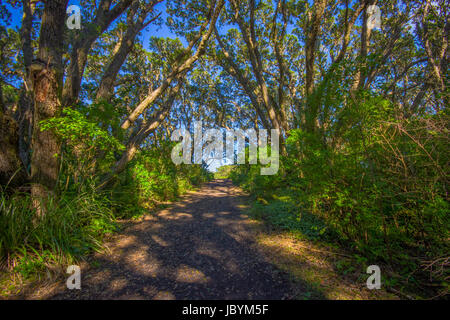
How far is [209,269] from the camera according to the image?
231 centimetres

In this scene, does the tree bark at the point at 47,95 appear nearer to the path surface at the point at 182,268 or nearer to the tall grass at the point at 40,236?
the tall grass at the point at 40,236

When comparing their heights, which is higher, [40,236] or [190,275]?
[40,236]

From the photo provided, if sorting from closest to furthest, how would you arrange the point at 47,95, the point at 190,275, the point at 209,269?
the point at 190,275 → the point at 209,269 → the point at 47,95

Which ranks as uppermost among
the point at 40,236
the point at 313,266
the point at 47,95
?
the point at 47,95

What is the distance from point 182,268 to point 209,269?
0.38 meters

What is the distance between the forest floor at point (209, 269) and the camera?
181 centimetres

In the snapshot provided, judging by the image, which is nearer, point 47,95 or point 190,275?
point 190,275

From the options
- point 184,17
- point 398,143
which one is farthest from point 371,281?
point 184,17

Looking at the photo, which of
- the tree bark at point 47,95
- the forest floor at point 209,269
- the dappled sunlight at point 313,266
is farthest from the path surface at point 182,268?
the tree bark at point 47,95

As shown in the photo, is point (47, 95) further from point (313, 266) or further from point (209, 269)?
point (313, 266)

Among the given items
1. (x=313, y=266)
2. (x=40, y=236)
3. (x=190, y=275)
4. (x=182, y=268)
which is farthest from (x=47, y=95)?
(x=313, y=266)

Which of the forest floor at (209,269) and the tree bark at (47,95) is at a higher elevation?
the tree bark at (47,95)
